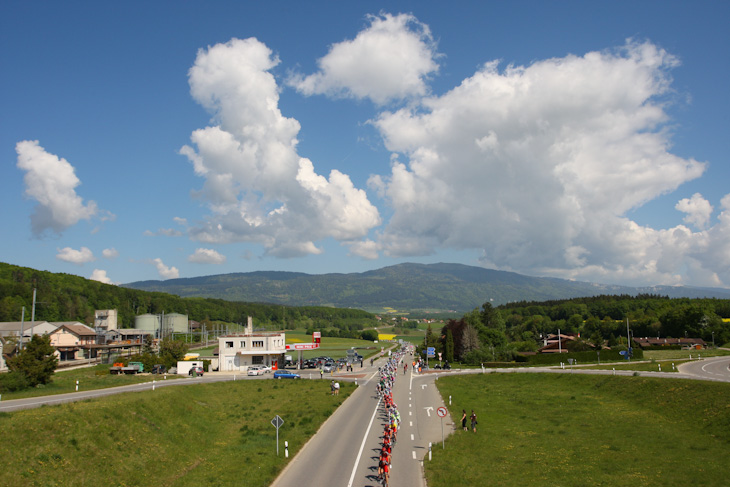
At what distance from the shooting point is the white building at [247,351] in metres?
74.0

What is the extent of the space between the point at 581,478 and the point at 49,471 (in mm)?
21611

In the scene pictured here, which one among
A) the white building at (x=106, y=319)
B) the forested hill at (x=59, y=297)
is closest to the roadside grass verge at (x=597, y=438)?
the white building at (x=106, y=319)

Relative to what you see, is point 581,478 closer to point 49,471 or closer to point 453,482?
point 453,482

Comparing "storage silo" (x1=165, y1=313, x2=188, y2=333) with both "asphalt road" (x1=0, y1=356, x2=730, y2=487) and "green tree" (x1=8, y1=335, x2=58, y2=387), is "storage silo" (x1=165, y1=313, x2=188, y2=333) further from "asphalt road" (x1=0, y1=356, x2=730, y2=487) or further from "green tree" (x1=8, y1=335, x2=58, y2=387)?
"asphalt road" (x1=0, y1=356, x2=730, y2=487)

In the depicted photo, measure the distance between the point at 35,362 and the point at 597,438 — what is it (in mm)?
47487

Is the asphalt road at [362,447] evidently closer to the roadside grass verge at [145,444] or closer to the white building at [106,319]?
the roadside grass verge at [145,444]

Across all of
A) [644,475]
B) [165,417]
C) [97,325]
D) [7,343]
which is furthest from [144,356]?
[97,325]

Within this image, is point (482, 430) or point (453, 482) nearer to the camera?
point (453, 482)

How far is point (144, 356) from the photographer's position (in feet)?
221

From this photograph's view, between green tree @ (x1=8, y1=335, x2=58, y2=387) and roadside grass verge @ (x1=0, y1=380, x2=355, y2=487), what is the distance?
1793cm

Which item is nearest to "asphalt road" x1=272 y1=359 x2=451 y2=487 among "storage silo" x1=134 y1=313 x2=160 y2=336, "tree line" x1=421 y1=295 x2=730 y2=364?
"tree line" x1=421 y1=295 x2=730 y2=364

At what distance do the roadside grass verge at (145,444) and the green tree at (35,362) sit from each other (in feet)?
58.8

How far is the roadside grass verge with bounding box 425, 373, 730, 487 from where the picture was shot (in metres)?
20.2

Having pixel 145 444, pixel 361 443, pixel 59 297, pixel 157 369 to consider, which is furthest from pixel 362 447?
pixel 59 297
